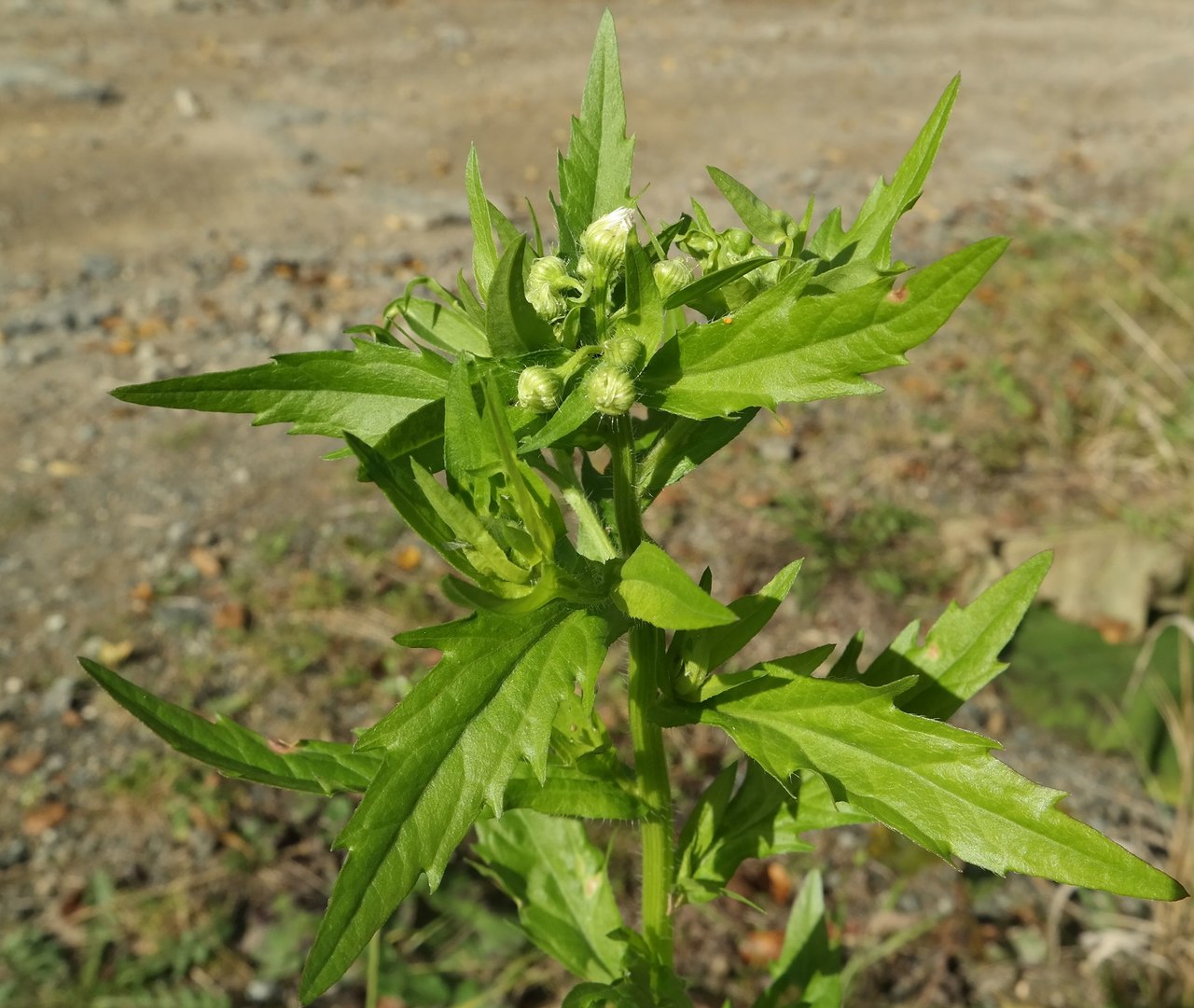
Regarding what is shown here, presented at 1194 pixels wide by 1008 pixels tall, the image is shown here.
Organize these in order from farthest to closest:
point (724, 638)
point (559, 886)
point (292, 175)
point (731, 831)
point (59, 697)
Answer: point (292, 175) → point (59, 697) → point (559, 886) → point (731, 831) → point (724, 638)

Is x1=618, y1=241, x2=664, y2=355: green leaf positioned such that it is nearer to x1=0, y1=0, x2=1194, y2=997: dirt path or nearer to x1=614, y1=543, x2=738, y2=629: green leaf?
x1=614, y1=543, x2=738, y2=629: green leaf

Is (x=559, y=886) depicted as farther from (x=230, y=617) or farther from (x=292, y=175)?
(x=292, y=175)

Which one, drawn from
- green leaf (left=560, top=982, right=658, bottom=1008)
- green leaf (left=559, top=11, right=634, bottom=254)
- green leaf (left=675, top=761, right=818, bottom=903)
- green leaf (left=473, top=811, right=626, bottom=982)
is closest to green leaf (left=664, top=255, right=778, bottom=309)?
green leaf (left=559, top=11, right=634, bottom=254)

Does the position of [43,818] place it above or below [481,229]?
below

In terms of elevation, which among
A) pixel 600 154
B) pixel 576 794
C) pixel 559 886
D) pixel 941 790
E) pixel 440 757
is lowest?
pixel 559 886

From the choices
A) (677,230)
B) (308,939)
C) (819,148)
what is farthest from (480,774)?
(819,148)

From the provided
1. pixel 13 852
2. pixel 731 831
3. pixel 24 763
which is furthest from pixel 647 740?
pixel 24 763

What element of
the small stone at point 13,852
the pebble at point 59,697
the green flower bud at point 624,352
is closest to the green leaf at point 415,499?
the green flower bud at point 624,352
